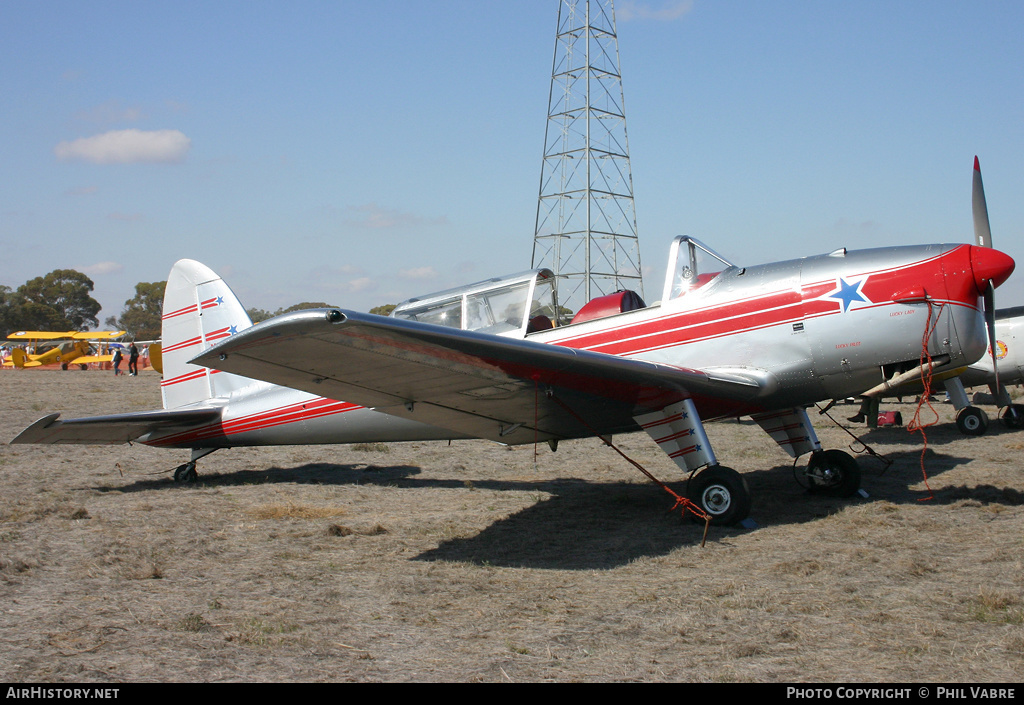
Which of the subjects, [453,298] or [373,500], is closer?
[453,298]

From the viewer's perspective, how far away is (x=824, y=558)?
4.65 m

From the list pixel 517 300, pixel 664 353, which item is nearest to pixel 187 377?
pixel 517 300

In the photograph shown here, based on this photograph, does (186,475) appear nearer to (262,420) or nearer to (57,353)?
(262,420)

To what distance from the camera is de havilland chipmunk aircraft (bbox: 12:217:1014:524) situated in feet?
15.3

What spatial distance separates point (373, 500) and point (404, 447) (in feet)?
15.4

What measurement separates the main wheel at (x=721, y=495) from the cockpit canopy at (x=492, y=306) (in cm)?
213

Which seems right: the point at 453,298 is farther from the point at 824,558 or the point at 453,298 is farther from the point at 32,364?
the point at 32,364

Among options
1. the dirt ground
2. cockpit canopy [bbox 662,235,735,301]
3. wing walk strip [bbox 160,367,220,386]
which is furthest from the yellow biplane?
cockpit canopy [bbox 662,235,735,301]

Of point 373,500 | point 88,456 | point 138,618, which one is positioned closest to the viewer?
point 138,618

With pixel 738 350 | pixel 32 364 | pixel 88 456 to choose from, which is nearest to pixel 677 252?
pixel 738 350

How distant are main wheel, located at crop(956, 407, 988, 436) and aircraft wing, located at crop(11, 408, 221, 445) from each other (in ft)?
37.7

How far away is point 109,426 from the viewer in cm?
762

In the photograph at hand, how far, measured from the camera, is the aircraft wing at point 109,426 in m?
6.84

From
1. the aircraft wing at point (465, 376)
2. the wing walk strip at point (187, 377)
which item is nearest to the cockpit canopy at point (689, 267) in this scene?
the aircraft wing at point (465, 376)
